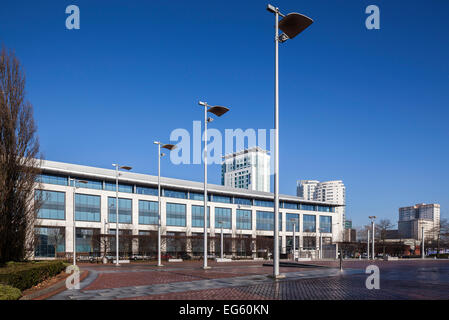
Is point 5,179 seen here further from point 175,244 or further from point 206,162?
point 175,244

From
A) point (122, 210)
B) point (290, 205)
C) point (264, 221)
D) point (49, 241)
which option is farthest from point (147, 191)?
point (290, 205)

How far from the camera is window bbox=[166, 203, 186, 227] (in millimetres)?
75738

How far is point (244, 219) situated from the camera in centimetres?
8694

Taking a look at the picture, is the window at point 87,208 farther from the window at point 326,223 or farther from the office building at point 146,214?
the window at point 326,223

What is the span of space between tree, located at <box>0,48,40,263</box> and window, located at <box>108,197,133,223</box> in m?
49.3

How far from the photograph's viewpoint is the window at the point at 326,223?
329 ft

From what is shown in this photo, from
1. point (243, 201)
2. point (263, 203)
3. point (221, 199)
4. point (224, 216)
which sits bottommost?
point (224, 216)

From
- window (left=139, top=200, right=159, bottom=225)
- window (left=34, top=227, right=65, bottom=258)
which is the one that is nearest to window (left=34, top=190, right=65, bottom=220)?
window (left=34, top=227, right=65, bottom=258)

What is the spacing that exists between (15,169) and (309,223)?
280ft

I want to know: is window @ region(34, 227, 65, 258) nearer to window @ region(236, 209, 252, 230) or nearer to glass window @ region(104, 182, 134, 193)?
glass window @ region(104, 182, 134, 193)

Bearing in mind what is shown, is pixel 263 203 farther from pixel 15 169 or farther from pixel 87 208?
pixel 15 169

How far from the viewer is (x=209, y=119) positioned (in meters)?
28.5

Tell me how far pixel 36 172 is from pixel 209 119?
12.3m
